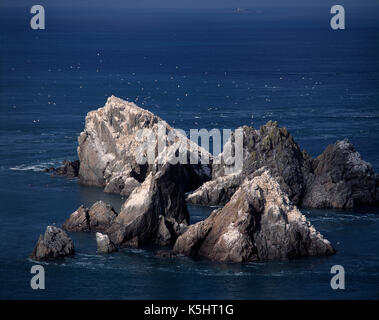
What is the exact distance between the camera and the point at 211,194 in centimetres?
11888

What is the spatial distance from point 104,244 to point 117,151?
26923 mm

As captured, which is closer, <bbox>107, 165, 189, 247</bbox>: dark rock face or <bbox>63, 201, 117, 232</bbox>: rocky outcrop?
<bbox>107, 165, 189, 247</bbox>: dark rock face

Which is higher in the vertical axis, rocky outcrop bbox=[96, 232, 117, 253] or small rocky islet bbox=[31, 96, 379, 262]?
small rocky islet bbox=[31, 96, 379, 262]

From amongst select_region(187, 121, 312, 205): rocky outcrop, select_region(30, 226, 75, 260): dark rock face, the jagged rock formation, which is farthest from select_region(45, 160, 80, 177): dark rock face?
select_region(30, 226, 75, 260): dark rock face

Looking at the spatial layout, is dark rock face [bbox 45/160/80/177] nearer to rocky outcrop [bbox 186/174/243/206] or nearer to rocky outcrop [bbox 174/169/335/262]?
rocky outcrop [bbox 186/174/243/206]

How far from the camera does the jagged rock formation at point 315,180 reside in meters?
118

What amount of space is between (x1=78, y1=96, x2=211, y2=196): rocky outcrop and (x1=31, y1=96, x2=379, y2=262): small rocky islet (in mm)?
102

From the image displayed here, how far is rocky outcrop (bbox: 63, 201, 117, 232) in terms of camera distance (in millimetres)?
107125

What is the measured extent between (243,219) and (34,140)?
215 feet

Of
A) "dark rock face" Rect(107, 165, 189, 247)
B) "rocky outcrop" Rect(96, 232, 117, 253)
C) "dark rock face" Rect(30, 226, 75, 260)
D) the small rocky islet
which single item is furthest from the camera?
"dark rock face" Rect(107, 165, 189, 247)

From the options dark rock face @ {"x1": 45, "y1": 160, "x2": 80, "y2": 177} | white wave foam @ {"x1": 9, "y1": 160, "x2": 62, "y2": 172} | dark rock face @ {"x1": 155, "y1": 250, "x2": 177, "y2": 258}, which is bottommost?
dark rock face @ {"x1": 155, "y1": 250, "x2": 177, "y2": 258}

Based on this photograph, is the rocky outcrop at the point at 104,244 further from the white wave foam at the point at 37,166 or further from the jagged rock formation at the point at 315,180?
the white wave foam at the point at 37,166

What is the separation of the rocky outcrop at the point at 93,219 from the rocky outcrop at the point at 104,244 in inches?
206
